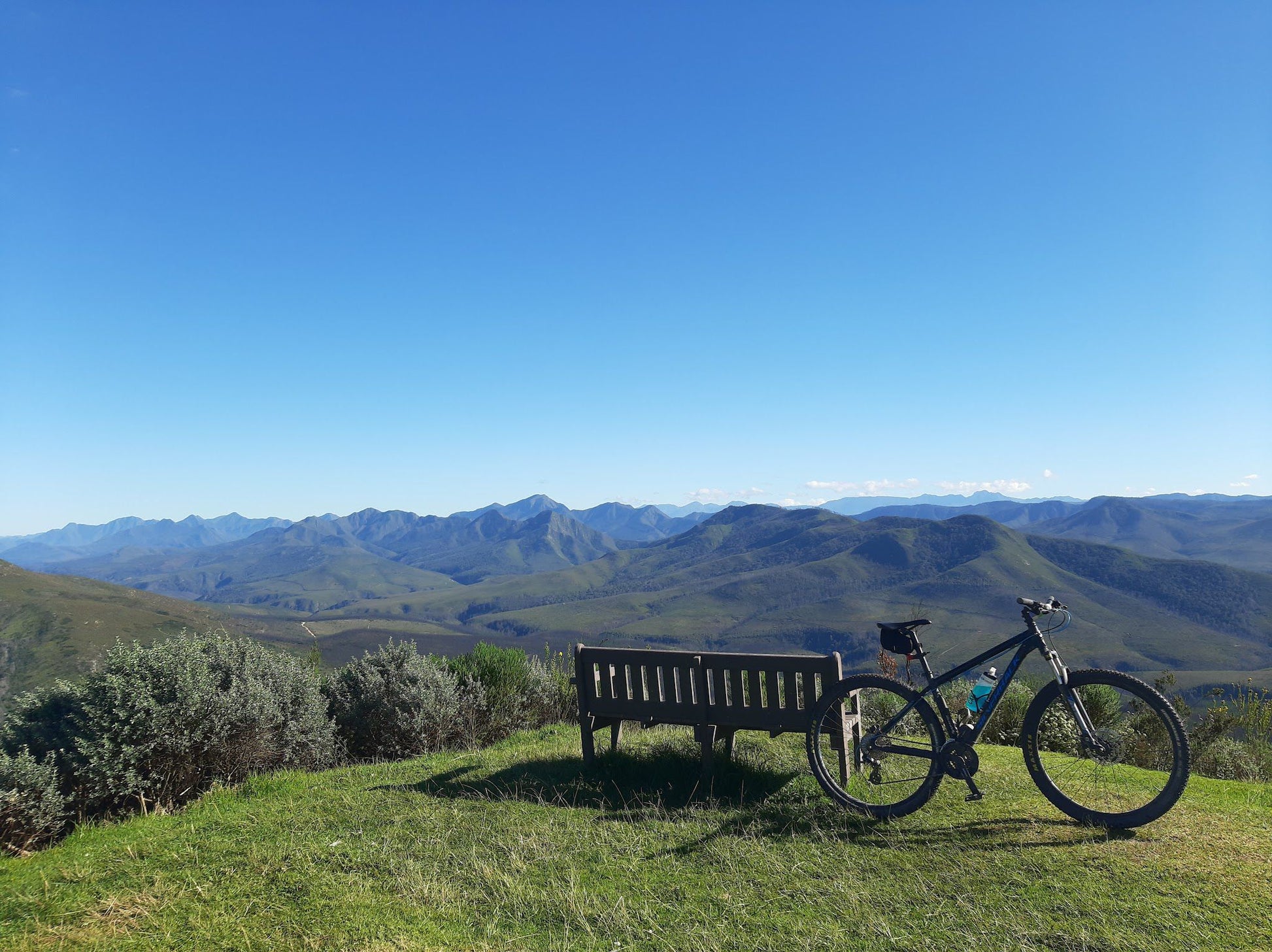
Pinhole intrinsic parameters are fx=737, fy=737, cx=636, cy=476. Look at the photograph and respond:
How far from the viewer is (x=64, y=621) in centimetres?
14138

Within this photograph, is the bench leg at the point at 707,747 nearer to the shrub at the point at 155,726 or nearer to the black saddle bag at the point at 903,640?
the black saddle bag at the point at 903,640

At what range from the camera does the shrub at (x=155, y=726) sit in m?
6.68

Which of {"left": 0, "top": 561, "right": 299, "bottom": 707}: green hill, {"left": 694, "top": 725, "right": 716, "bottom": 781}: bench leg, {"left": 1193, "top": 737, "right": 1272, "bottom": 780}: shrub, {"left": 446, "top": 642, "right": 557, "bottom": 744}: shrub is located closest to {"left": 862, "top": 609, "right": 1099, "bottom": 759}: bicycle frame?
{"left": 694, "top": 725, "right": 716, "bottom": 781}: bench leg

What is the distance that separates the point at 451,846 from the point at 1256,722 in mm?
10437

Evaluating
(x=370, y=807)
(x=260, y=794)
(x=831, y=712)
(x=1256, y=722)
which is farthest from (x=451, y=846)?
(x=1256, y=722)

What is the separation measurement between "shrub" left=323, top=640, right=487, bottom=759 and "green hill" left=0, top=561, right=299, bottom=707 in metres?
119

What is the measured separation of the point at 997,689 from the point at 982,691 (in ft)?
0.38

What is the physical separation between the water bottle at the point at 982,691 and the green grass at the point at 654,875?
76 cm

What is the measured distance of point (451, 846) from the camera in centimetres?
544

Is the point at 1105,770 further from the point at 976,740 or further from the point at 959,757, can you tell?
the point at 959,757

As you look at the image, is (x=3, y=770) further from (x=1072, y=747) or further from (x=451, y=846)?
(x=1072, y=747)

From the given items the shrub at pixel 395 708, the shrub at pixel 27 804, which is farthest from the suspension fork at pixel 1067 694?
the shrub at pixel 27 804

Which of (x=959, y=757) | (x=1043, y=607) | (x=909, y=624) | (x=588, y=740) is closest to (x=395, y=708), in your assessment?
(x=588, y=740)

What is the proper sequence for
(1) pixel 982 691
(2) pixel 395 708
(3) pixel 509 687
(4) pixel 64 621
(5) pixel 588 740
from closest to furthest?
1. (1) pixel 982 691
2. (5) pixel 588 740
3. (2) pixel 395 708
4. (3) pixel 509 687
5. (4) pixel 64 621
